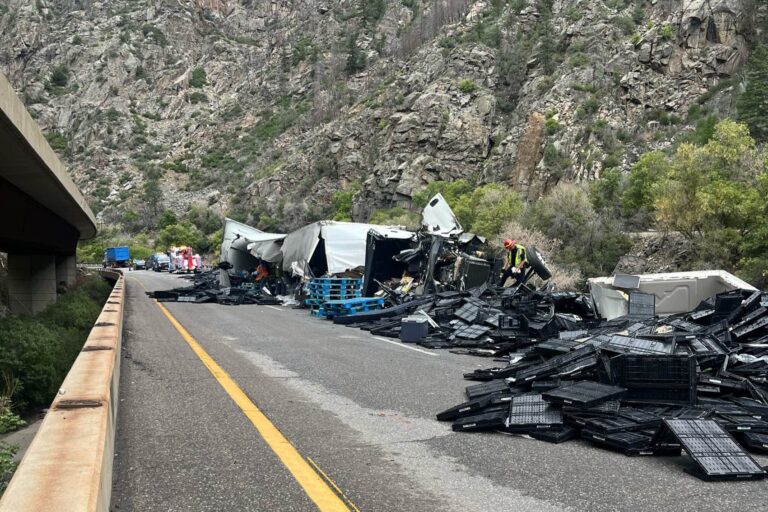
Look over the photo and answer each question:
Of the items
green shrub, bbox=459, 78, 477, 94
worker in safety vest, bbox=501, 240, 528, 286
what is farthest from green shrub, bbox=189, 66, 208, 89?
worker in safety vest, bbox=501, 240, 528, 286

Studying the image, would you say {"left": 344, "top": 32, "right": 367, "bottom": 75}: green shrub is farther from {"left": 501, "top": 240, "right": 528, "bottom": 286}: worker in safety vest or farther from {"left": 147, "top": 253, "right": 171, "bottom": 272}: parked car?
{"left": 501, "top": 240, "right": 528, "bottom": 286}: worker in safety vest

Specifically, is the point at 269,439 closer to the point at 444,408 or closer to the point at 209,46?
the point at 444,408

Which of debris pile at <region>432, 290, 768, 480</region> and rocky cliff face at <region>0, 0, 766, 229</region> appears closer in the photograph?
debris pile at <region>432, 290, 768, 480</region>

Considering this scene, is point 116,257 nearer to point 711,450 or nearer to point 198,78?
point 198,78

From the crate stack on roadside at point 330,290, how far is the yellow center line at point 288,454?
12.4m

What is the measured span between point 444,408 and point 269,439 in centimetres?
222

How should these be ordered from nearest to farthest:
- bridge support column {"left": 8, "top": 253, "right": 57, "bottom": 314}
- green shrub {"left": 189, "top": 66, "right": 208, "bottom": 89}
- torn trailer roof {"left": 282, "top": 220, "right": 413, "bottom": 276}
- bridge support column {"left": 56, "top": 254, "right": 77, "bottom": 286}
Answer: torn trailer roof {"left": 282, "top": 220, "right": 413, "bottom": 276}
bridge support column {"left": 8, "top": 253, "right": 57, "bottom": 314}
bridge support column {"left": 56, "top": 254, "right": 77, "bottom": 286}
green shrub {"left": 189, "top": 66, "right": 208, "bottom": 89}

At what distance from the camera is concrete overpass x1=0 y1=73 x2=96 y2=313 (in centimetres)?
1155

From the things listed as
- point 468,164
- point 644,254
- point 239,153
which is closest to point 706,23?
point 468,164

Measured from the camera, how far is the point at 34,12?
14550 centimetres

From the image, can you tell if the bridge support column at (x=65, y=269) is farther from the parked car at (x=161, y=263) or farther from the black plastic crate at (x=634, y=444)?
the black plastic crate at (x=634, y=444)

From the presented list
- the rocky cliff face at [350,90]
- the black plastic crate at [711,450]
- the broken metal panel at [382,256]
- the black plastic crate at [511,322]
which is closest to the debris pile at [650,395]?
the black plastic crate at [711,450]

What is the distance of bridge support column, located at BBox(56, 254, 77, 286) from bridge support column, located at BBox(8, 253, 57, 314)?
488 cm

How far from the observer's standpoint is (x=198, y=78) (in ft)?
430
